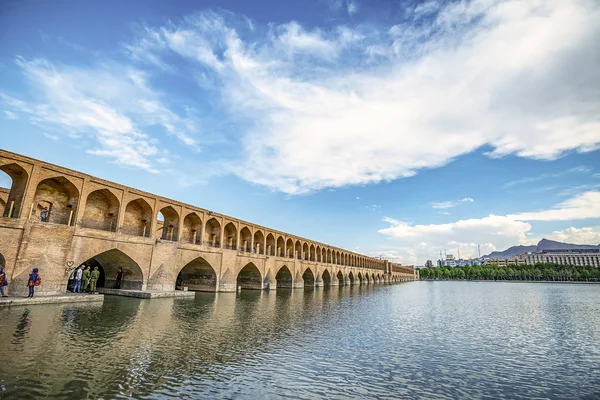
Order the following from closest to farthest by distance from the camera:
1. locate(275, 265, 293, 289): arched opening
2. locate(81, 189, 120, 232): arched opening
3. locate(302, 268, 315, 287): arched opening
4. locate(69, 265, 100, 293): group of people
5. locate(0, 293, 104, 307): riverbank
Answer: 1. locate(0, 293, 104, 307): riverbank
2. locate(69, 265, 100, 293): group of people
3. locate(81, 189, 120, 232): arched opening
4. locate(275, 265, 293, 289): arched opening
5. locate(302, 268, 315, 287): arched opening

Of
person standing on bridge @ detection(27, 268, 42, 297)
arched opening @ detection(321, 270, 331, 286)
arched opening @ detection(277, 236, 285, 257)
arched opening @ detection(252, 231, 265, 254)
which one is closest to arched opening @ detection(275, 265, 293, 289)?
arched opening @ detection(277, 236, 285, 257)

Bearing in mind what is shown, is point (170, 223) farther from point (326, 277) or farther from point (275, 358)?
point (326, 277)

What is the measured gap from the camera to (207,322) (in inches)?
451

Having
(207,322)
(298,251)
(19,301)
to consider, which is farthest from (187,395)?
(298,251)

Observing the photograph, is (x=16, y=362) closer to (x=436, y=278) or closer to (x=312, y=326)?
(x=312, y=326)

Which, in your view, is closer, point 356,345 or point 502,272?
point 356,345

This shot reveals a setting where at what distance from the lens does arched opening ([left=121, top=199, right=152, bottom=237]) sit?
A: 21013mm

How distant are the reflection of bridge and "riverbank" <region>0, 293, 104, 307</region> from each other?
Result: 1.22 metres

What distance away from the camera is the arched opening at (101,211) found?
18953 millimetres

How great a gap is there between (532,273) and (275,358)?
116 metres

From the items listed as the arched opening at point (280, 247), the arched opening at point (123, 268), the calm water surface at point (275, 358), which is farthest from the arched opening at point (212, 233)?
the calm water surface at point (275, 358)

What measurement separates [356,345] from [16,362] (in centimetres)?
718

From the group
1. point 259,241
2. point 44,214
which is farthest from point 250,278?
point 44,214

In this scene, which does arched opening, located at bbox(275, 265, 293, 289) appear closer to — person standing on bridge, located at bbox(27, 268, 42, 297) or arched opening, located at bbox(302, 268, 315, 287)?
arched opening, located at bbox(302, 268, 315, 287)
